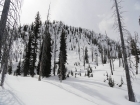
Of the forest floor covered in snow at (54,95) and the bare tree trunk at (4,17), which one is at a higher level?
the bare tree trunk at (4,17)

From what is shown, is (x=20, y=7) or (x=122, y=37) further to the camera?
(x=122, y=37)

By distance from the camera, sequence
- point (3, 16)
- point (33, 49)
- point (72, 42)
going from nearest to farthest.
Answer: point (3, 16) < point (33, 49) < point (72, 42)

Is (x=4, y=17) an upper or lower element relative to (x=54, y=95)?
upper

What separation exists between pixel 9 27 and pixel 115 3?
10.9 m

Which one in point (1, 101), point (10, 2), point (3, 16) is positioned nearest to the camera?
point (3, 16)

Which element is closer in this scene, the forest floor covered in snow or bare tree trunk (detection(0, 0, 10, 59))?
bare tree trunk (detection(0, 0, 10, 59))

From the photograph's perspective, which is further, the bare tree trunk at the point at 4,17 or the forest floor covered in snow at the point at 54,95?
the forest floor covered in snow at the point at 54,95

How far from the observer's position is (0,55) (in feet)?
15.2

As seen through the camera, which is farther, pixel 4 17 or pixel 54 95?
pixel 54 95

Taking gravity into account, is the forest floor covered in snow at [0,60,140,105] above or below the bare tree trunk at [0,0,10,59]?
below

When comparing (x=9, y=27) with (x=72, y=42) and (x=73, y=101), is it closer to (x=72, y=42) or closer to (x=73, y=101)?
(x=73, y=101)

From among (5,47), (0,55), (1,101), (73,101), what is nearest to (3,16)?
(5,47)

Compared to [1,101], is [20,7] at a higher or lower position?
higher

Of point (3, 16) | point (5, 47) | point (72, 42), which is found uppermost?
point (72, 42)
